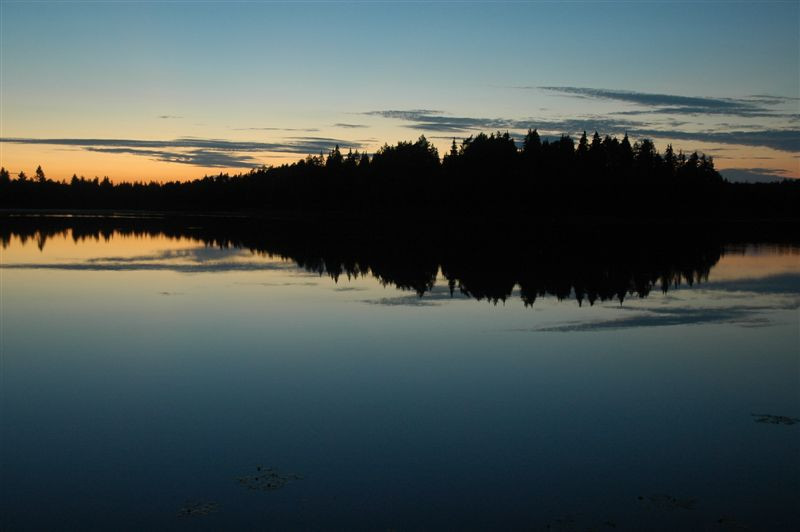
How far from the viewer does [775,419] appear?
1236 cm

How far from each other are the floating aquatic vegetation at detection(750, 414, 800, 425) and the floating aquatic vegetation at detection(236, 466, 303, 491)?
7.79 m

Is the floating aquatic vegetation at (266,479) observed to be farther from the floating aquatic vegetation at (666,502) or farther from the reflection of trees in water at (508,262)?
the reflection of trees in water at (508,262)

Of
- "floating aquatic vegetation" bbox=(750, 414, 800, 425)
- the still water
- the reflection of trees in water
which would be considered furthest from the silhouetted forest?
"floating aquatic vegetation" bbox=(750, 414, 800, 425)

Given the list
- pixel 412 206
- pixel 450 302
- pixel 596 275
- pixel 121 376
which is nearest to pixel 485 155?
pixel 412 206

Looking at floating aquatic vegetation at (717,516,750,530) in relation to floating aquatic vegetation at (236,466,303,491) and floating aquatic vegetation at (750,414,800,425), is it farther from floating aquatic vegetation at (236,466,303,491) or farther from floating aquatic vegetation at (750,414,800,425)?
floating aquatic vegetation at (236,466,303,491)

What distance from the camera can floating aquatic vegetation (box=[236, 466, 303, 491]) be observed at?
30.0ft

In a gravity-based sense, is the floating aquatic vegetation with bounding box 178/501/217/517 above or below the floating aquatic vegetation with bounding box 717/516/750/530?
below

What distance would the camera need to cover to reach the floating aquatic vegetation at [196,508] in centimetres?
843

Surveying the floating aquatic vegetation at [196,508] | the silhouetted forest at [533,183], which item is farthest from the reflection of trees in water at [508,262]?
the silhouetted forest at [533,183]

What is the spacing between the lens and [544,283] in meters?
30.2

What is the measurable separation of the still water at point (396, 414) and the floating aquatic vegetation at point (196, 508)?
37 mm

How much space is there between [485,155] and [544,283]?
87174mm

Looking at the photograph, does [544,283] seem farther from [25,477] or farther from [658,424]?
[25,477]

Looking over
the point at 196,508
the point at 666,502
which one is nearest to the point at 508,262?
the point at 666,502
